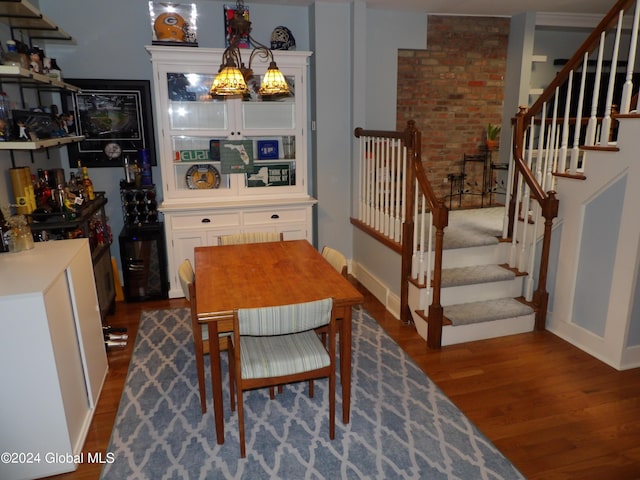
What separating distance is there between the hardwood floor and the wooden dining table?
0.75 m

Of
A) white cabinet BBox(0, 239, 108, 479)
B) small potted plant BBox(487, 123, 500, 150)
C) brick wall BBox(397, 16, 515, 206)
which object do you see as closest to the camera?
white cabinet BBox(0, 239, 108, 479)

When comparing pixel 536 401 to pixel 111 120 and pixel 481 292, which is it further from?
pixel 111 120

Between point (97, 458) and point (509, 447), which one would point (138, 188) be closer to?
point (97, 458)

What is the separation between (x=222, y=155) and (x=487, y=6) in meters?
3.19

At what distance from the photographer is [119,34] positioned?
13.5ft

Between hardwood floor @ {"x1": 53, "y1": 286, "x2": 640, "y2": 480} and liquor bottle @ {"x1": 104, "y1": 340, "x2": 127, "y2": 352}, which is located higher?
liquor bottle @ {"x1": 104, "y1": 340, "x2": 127, "y2": 352}

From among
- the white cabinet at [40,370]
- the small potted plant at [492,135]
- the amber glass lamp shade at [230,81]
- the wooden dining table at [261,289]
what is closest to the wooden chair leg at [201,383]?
the wooden dining table at [261,289]

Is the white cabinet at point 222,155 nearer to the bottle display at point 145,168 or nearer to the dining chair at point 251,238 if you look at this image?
the bottle display at point 145,168

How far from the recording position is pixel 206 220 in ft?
13.9

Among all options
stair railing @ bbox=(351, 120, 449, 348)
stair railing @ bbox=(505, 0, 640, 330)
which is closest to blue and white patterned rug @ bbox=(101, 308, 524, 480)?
stair railing @ bbox=(351, 120, 449, 348)

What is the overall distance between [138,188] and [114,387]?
1882 millimetres

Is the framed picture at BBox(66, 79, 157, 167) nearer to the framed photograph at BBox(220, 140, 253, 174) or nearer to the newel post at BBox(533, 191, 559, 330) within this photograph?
the framed photograph at BBox(220, 140, 253, 174)

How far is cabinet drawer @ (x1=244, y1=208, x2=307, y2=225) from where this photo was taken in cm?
435

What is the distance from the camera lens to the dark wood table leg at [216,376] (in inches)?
86.7
